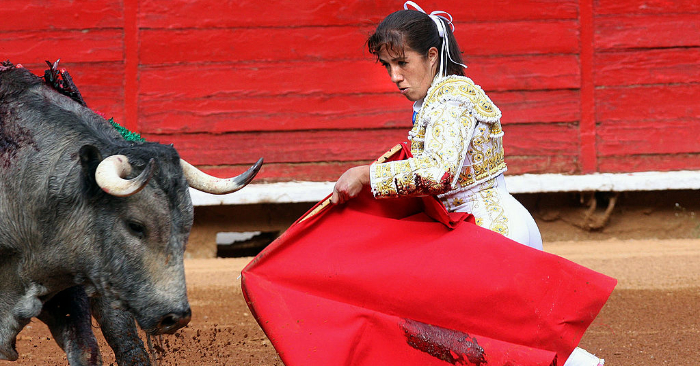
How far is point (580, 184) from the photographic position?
6438 millimetres

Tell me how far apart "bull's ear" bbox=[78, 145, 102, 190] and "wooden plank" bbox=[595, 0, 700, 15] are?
5.11m

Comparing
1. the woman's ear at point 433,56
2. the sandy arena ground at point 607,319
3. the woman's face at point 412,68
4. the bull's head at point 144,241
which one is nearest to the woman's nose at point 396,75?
the woman's face at point 412,68

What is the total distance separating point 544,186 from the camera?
6379 millimetres

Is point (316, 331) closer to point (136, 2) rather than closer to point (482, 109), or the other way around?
point (482, 109)

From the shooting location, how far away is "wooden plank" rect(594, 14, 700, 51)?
655 centimetres

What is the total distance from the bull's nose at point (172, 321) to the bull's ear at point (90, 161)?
19.3 inches

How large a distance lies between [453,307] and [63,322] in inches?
59.5

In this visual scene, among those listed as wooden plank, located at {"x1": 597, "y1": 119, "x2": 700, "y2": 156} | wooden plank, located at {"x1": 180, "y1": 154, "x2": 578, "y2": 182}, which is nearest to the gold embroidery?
wooden plank, located at {"x1": 180, "y1": 154, "x2": 578, "y2": 182}

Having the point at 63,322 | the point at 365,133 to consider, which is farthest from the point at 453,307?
the point at 365,133

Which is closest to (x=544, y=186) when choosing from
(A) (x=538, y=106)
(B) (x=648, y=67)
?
(A) (x=538, y=106)

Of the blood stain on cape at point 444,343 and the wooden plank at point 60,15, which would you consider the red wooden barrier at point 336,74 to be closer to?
the wooden plank at point 60,15

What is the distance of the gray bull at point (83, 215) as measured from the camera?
250cm

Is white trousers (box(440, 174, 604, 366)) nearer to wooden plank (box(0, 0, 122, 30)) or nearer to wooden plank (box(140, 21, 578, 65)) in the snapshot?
wooden plank (box(140, 21, 578, 65))

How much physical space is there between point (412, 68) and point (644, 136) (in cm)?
477
